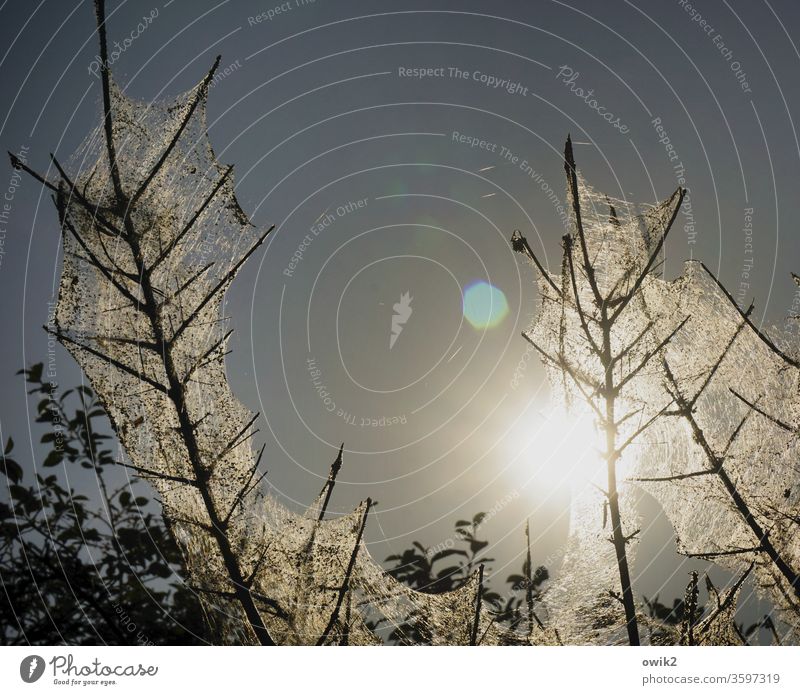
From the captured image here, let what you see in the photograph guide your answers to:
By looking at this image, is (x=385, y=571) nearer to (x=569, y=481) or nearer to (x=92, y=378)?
(x=569, y=481)

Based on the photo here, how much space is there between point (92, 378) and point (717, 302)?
260cm
